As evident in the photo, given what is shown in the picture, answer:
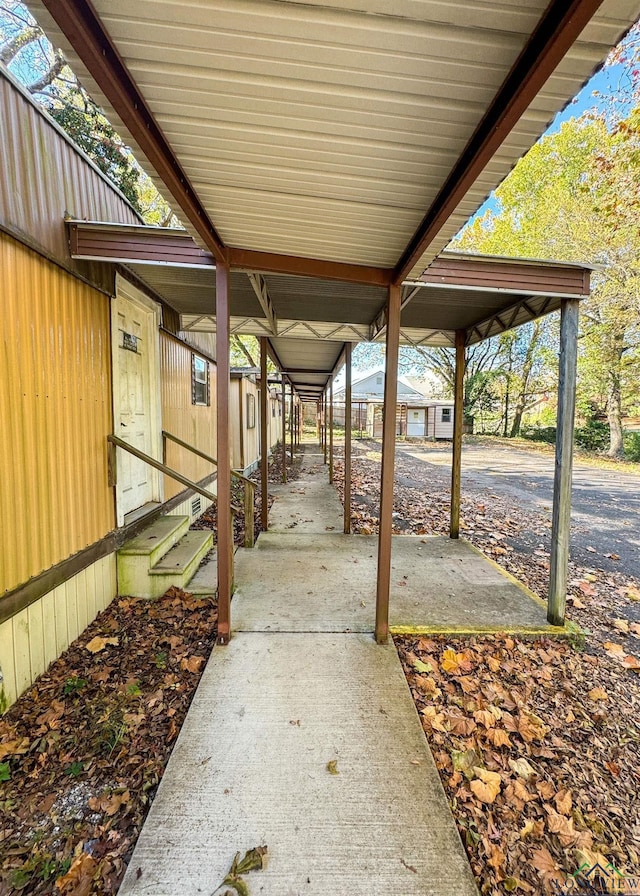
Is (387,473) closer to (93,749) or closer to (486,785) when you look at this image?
(486,785)

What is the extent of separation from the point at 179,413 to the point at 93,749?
4.43m

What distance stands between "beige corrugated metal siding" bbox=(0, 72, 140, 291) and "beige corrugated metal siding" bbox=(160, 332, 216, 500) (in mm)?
1725

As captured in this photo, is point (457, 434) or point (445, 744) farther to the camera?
point (457, 434)

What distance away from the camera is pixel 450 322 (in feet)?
16.9

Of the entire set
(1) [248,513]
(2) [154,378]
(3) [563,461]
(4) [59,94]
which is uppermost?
(4) [59,94]

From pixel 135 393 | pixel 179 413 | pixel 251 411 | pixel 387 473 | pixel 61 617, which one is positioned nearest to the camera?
pixel 61 617

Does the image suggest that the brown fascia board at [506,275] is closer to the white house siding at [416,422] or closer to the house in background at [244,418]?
the house in background at [244,418]

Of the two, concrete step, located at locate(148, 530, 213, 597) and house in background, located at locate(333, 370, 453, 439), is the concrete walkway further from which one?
house in background, located at locate(333, 370, 453, 439)

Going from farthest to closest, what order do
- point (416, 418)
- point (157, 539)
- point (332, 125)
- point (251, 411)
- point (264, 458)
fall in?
1. point (416, 418)
2. point (251, 411)
3. point (264, 458)
4. point (157, 539)
5. point (332, 125)

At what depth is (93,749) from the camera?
213cm

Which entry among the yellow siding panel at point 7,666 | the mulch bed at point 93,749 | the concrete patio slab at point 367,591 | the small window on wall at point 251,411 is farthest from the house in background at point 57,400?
the small window on wall at point 251,411

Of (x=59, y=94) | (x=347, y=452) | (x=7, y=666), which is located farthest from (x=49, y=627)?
(x=59, y=94)

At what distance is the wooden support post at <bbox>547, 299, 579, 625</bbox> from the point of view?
3295 millimetres

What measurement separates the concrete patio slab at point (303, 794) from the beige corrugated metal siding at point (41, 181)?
338 centimetres
